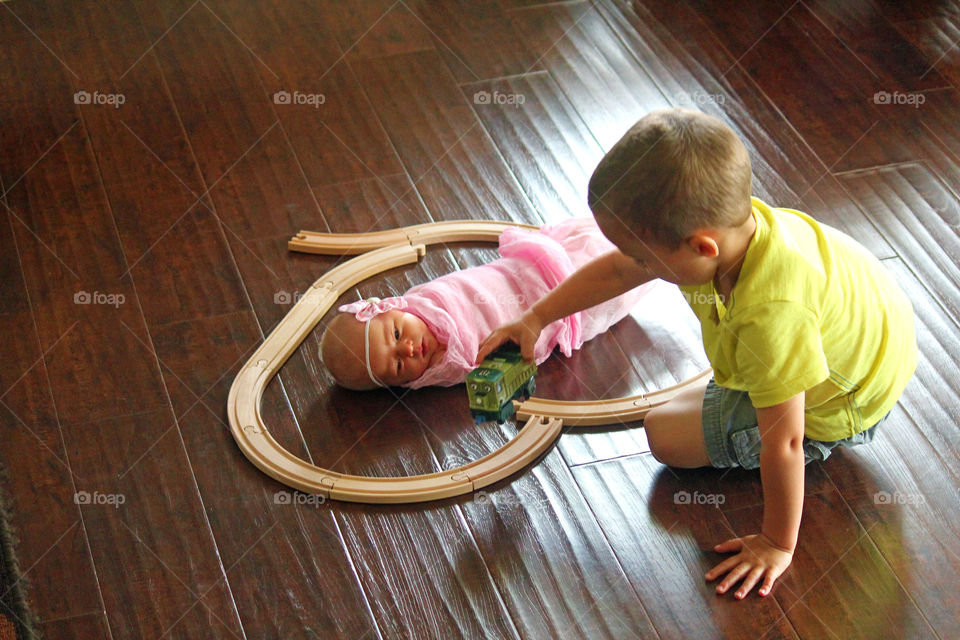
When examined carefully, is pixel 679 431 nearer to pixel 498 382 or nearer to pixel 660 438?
pixel 660 438

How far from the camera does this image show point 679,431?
1.56 metres

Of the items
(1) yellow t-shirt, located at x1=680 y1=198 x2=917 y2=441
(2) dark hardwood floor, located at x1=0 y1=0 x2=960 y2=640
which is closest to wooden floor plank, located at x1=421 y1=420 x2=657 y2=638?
(2) dark hardwood floor, located at x1=0 y1=0 x2=960 y2=640

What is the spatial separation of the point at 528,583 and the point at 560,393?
40cm

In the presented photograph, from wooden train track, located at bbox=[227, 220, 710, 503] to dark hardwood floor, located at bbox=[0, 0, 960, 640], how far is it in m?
0.03

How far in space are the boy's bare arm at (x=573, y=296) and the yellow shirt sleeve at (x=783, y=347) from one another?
0.31 meters

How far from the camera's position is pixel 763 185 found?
2131mm

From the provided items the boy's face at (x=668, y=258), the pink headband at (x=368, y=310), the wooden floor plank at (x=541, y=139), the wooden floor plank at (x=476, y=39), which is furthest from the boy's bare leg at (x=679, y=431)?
the wooden floor plank at (x=476, y=39)

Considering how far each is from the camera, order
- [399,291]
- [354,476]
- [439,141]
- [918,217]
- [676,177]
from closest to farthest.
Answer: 1. [676,177]
2. [354,476]
3. [399,291]
4. [918,217]
5. [439,141]

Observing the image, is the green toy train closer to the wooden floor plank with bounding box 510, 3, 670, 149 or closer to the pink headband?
the pink headband

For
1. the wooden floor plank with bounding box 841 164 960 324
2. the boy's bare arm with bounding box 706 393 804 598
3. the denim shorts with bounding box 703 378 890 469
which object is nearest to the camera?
the boy's bare arm with bounding box 706 393 804 598

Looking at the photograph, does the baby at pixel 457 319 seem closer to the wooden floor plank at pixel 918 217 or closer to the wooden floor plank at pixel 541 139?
the wooden floor plank at pixel 541 139

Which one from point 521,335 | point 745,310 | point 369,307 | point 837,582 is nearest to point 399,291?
point 369,307

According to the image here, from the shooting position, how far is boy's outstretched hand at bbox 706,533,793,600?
4.63 feet

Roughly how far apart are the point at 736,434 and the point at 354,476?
61 cm
